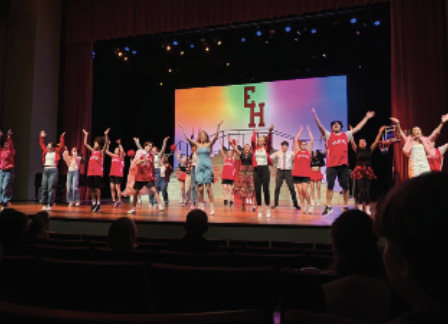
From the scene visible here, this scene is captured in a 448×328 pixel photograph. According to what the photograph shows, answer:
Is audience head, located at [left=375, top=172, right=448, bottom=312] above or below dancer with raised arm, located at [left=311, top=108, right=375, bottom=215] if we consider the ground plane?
below

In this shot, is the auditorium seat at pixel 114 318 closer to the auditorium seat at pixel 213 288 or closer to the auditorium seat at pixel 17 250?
the auditorium seat at pixel 213 288

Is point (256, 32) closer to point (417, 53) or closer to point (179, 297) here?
point (417, 53)

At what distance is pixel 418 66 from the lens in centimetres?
777

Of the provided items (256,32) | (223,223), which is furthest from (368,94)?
(223,223)

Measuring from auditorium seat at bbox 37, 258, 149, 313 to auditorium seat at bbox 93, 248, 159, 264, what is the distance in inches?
24.6

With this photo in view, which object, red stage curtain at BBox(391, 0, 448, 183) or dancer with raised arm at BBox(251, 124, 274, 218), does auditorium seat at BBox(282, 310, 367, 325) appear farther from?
red stage curtain at BBox(391, 0, 448, 183)

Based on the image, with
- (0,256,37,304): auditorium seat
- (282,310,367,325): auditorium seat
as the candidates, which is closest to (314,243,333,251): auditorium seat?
(0,256,37,304): auditorium seat

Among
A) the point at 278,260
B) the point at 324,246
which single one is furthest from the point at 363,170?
the point at 278,260

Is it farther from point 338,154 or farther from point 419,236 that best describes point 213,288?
point 338,154

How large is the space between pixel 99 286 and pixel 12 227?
1878 millimetres

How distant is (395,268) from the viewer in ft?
2.19

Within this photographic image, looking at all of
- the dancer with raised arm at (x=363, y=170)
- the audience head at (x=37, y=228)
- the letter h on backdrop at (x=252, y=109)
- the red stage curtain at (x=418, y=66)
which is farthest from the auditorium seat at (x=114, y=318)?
the letter h on backdrop at (x=252, y=109)

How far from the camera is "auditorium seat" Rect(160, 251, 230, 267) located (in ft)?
6.50

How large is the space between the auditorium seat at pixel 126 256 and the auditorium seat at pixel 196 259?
0.12 metres
